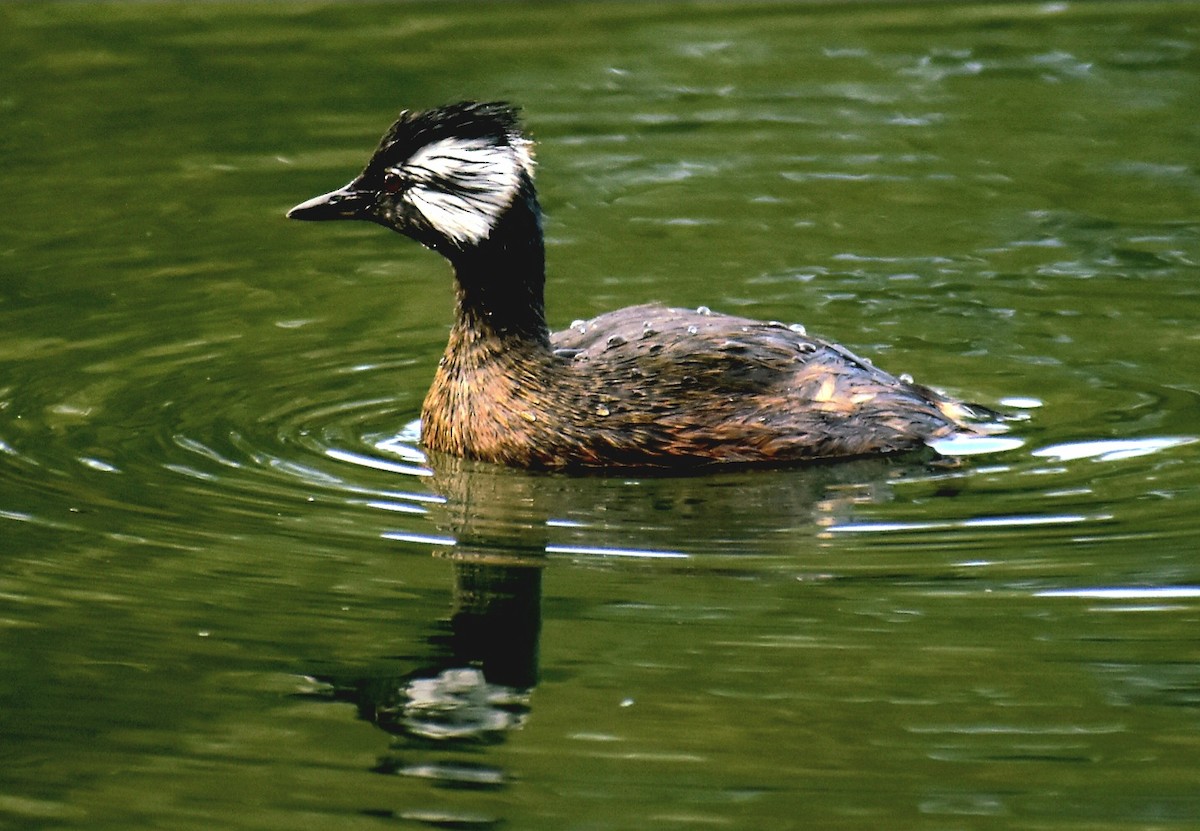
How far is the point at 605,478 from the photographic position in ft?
32.0

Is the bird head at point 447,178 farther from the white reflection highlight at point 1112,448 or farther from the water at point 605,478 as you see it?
the white reflection highlight at point 1112,448

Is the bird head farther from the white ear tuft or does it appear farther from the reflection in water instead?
the reflection in water

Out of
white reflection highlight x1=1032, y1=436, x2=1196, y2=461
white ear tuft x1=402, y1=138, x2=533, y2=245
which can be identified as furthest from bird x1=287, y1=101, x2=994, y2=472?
white reflection highlight x1=1032, y1=436, x2=1196, y2=461

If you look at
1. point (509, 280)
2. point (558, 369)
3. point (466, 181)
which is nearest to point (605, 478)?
point (558, 369)

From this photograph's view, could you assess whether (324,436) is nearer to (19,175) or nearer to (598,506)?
(598,506)

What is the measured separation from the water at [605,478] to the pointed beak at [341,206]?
3.33ft

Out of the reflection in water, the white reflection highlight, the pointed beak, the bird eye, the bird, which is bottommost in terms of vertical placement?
the reflection in water

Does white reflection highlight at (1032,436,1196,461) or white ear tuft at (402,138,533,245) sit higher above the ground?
white ear tuft at (402,138,533,245)

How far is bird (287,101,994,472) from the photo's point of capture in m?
9.83

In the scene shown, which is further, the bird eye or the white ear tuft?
the bird eye

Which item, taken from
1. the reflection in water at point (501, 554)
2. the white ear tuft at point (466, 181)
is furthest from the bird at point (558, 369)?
the reflection in water at point (501, 554)

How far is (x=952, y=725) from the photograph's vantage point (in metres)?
6.82

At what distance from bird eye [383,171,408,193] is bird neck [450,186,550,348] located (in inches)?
15.1

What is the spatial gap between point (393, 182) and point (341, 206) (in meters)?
0.26
